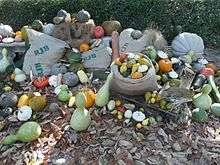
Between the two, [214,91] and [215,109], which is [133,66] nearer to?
[215,109]

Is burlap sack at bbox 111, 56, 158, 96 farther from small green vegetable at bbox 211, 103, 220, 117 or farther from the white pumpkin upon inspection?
the white pumpkin

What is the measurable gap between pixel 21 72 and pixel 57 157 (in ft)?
5.66

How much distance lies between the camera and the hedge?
7.29 meters

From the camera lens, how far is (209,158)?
4.99m

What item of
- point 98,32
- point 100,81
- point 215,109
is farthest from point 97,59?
point 215,109

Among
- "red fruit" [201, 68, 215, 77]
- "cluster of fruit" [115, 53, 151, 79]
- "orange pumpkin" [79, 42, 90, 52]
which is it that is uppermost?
"cluster of fruit" [115, 53, 151, 79]

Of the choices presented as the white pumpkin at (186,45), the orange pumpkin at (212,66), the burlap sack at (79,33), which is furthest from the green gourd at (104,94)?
the orange pumpkin at (212,66)

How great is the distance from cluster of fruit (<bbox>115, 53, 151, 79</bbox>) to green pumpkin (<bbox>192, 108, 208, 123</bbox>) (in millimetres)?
754

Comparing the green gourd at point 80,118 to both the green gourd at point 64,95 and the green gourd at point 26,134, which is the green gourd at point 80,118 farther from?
the green gourd at point 64,95

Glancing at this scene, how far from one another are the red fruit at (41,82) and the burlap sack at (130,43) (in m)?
1.07

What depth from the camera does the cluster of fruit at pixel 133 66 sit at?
5.09 metres

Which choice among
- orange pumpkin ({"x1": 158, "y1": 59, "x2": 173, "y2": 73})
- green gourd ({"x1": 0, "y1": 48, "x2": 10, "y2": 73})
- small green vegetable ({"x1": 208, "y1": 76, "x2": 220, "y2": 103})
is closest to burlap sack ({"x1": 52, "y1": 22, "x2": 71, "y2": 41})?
green gourd ({"x1": 0, "y1": 48, "x2": 10, "y2": 73})

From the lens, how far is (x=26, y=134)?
5.01m

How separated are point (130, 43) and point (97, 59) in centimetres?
47
